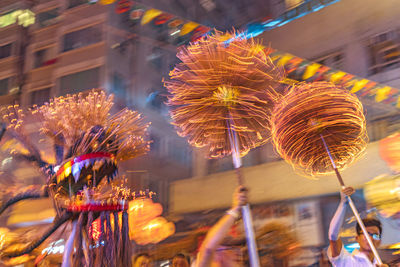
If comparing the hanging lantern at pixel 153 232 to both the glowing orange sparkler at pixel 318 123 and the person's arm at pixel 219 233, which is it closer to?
the glowing orange sparkler at pixel 318 123

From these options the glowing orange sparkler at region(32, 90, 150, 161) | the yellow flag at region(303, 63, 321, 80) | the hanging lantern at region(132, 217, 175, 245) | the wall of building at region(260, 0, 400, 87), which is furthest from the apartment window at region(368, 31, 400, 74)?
the glowing orange sparkler at region(32, 90, 150, 161)

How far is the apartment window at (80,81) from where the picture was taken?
10523mm

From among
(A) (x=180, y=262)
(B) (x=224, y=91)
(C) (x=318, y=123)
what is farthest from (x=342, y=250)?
(A) (x=180, y=262)

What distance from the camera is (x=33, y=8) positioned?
11.5 metres

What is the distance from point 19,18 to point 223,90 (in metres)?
10.6

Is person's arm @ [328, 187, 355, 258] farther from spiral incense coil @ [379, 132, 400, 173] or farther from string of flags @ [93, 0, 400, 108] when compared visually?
spiral incense coil @ [379, 132, 400, 173]

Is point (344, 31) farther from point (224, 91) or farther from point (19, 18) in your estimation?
point (19, 18)

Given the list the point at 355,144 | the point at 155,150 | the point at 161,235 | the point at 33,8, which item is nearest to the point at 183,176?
the point at 155,150

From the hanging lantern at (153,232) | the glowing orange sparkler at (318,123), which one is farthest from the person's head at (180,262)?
the hanging lantern at (153,232)

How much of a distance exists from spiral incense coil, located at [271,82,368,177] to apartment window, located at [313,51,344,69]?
217 inches

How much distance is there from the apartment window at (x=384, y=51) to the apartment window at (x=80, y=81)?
260 inches

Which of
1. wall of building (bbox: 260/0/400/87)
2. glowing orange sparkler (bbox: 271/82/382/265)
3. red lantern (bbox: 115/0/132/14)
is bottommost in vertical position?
glowing orange sparkler (bbox: 271/82/382/265)

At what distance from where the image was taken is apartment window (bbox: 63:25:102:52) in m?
11.1

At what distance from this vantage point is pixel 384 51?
6.96 m
